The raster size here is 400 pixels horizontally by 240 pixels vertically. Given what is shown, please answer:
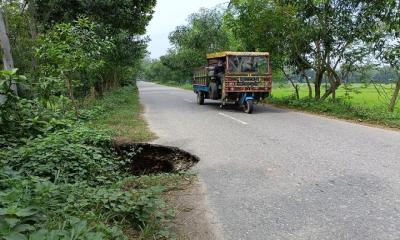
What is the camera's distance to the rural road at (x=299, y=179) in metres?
3.93

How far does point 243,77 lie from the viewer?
1494 centimetres

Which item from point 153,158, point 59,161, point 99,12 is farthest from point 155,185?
point 99,12

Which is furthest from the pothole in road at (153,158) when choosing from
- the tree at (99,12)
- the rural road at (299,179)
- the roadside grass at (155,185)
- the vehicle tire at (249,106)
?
the tree at (99,12)

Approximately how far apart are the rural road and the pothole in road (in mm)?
305

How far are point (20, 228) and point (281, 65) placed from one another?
17.7m

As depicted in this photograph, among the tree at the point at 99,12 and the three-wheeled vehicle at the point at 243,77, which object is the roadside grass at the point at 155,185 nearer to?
the three-wheeled vehicle at the point at 243,77

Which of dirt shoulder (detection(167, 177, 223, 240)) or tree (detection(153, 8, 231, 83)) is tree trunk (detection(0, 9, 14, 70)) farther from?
tree (detection(153, 8, 231, 83))

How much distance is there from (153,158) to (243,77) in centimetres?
786

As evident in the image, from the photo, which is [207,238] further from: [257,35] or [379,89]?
[257,35]

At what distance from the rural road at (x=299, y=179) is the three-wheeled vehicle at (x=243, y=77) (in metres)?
4.73

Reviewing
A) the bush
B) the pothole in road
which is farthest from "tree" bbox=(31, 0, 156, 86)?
the bush

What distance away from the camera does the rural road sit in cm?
393

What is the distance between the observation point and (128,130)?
1002 centimetres

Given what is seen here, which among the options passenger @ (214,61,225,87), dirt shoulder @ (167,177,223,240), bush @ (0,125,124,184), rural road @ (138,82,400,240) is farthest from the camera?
passenger @ (214,61,225,87)
